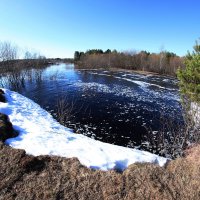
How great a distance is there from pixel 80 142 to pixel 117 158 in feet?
7.05

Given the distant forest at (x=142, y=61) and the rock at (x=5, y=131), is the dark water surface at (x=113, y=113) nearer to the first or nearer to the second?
the rock at (x=5, y=131)

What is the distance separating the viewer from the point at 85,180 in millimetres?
5539

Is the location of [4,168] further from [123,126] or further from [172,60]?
[172,60]

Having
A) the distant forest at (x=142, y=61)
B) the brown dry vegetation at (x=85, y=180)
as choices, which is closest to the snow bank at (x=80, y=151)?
the brown dry vegetation at (x=85, y=180)

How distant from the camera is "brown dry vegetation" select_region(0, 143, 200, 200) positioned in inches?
196

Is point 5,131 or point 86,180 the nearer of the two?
point 86,180

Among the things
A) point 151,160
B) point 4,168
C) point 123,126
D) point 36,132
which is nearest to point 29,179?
point 4,168

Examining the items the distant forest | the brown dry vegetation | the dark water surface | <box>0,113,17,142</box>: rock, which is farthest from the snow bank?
the distant forest

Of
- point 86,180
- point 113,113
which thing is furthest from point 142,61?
point 86,180

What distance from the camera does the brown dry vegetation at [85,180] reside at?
4988mm

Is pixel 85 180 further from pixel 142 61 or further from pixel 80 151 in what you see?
pixel 142 61

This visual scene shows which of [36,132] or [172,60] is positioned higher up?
[172,60]

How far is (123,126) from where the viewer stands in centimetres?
1541

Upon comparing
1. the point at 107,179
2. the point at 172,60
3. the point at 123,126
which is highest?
the point at 172,60
